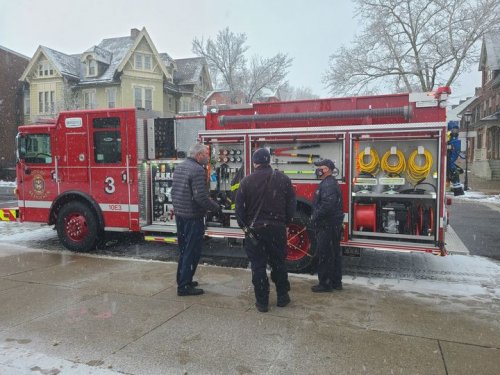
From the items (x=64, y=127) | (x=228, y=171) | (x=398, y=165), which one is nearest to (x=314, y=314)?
(x=398, y=165)

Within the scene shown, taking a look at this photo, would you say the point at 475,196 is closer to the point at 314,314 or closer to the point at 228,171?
the point at 228,171

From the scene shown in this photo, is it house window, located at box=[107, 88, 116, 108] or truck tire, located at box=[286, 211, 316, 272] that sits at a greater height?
house window, located at box=[107, 88, 116, 108]

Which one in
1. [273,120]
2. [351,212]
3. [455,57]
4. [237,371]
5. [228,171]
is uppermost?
Result: [455,57]

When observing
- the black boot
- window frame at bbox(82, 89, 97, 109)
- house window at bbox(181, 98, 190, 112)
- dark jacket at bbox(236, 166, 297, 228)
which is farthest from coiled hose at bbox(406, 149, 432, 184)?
house window at bbox(181, 98, 190, 112)

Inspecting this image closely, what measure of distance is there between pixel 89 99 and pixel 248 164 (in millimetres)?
32133

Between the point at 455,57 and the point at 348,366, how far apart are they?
29.4 metres

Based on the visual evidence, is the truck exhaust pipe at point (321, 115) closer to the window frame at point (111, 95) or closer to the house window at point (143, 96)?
the house window at point (143, 96)

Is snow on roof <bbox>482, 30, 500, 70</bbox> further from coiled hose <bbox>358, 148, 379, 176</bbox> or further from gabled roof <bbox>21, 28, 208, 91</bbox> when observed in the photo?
coiled hose <bbox>358, 148, 379, 176</bbox>

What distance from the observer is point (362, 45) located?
29.9 meters

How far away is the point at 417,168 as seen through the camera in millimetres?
6082

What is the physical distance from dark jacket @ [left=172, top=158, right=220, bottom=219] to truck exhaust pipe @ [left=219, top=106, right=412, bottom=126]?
1.87m

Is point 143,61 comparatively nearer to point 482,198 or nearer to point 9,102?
point 9,102

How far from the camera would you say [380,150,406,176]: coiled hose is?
619 cm

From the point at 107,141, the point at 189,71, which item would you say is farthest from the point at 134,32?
the point at 107,141
